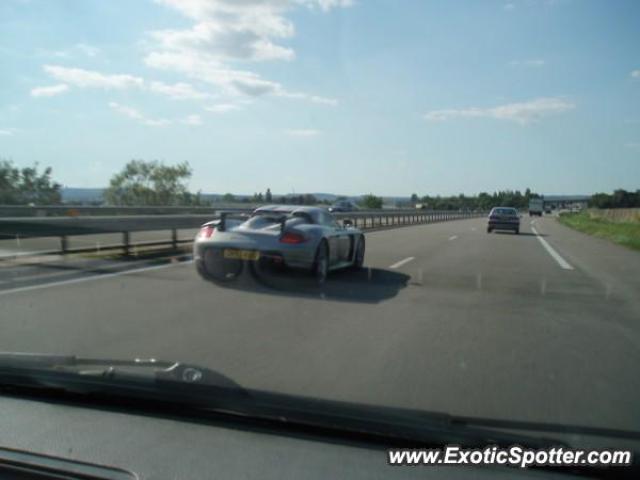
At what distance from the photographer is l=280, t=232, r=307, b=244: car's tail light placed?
10.1 metres

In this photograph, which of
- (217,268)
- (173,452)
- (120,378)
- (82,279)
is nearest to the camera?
(173,452)

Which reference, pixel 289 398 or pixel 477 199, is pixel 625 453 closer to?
pixel 289 398

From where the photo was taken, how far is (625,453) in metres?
3.11

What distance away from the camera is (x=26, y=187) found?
2422 cm

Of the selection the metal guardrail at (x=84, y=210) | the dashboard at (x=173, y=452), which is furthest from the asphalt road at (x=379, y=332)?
the metal guardrail at (x=84, y=210)

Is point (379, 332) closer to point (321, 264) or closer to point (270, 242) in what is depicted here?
point (270, 242)

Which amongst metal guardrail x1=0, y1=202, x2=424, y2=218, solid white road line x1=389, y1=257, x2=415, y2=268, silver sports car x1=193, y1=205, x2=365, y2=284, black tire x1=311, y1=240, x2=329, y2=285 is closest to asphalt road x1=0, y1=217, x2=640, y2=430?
black tire x1=311, y1=240, x2=329, y2=285

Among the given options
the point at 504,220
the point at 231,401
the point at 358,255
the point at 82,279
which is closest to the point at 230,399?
the point at 231,401

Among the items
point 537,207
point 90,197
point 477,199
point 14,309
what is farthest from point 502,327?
point 477,199

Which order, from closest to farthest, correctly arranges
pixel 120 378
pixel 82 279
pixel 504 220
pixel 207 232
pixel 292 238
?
pixel 120 378, pixel 292 238, pixel 82 279, pixel 207 232, pixel 504 220

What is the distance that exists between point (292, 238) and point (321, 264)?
0.86 metres

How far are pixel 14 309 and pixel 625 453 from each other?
6949mm

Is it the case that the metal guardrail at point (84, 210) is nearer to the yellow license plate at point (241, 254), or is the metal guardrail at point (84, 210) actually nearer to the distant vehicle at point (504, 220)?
the yellow license plate at point (241, 254)

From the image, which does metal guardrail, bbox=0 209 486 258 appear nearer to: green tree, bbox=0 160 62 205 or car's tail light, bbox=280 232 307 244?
car's tail light, bbox=280 232 307 244
